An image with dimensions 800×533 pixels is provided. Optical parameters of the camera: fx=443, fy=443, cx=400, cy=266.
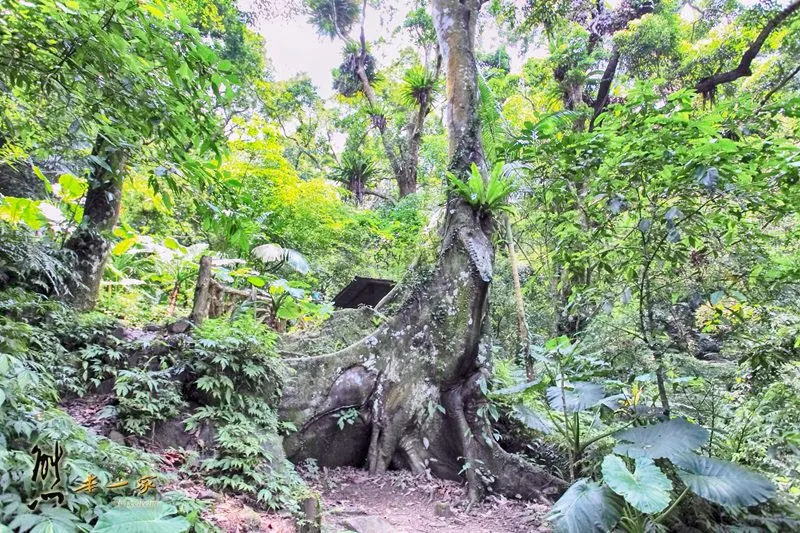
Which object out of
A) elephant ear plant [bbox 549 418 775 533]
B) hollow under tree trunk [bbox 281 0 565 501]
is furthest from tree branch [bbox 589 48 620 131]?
elephant ear plant [bbox 549 418 775 533]

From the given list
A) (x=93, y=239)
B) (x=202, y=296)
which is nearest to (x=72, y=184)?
(x=93, y=239)

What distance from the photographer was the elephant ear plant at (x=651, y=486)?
269 cm

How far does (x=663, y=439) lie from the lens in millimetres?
3088

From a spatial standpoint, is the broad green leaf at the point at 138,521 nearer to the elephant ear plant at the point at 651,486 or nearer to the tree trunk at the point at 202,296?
the elephant ear plant at the point at 651,486

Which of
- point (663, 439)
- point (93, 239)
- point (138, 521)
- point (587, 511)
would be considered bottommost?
point (587, 511)

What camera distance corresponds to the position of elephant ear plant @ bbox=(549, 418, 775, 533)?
2686 millimetres

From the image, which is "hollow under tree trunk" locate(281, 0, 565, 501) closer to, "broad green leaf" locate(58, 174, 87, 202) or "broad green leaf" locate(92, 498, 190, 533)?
"broad green leaf" locate(92, 498, 190, 533)

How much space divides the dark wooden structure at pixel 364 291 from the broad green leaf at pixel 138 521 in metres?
5.87

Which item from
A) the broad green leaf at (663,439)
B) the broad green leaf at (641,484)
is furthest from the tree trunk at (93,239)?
the broad green leaf at (663,439)

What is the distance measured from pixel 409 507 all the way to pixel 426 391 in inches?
47.0

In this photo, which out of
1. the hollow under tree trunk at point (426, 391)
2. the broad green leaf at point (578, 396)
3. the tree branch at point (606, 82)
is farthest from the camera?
the tree branch at point (606, 82)

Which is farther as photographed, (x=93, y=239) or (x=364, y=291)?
(x=364, y=291)

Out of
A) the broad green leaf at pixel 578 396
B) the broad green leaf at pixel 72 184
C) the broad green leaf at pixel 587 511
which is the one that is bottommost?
the broad green leaf at pixel 587 511

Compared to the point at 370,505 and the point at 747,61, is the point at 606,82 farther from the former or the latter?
the point at 370,505
